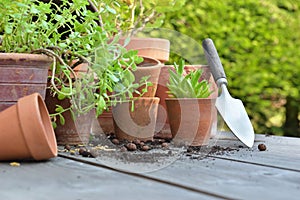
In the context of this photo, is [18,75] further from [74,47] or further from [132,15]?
[132,15]

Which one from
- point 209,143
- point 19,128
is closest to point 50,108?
point 19,128

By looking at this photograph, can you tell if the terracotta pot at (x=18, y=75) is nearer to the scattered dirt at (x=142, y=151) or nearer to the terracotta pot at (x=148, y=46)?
the scattered dirt at (x=142, y=151)

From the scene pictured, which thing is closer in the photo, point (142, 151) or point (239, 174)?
point (239, 174)

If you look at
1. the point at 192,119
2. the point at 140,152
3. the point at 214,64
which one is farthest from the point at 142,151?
the point at 214,64

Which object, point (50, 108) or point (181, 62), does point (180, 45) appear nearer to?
point (181, 62)

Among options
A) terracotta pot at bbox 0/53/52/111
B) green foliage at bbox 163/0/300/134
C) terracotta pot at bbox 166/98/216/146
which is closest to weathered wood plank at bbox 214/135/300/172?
terracotta pot at bbox 166/98/216/146

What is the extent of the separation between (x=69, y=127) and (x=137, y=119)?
20 cm

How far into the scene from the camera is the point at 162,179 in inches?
33.7

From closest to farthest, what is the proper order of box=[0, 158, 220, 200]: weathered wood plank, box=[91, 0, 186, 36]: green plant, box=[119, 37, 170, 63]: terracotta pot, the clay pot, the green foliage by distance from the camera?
1. box=[0, 158, 220, 200]: weathered wood plank
2. the clay pot
3. box=[119, 37, 170, 63]: terracotta pot
4. box=[91, 0, 186, 36]: green plant
5. the green foliage

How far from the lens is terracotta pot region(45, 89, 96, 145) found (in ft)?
4.55

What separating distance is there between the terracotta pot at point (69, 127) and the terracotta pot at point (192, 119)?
0.24 m

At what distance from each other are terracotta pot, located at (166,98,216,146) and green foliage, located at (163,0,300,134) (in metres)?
2.20

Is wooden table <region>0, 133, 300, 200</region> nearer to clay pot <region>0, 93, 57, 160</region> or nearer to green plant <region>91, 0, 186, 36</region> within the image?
clay pot <region>0, 93, 57, 160</region>

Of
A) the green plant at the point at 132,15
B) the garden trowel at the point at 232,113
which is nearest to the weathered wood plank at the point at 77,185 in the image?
the garden trowel at the point at 232,113
